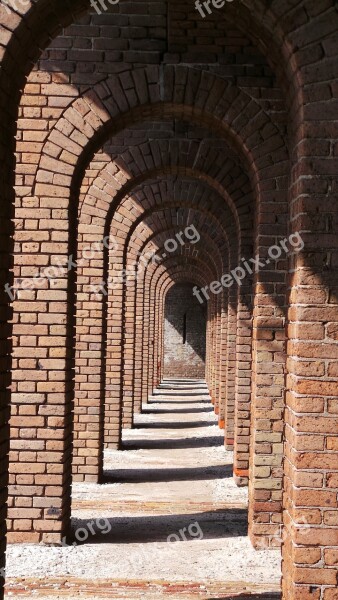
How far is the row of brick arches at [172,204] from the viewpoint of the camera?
3486 mm

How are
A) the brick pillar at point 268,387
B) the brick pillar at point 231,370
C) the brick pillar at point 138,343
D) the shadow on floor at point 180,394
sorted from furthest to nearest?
the shadow on floor at point 180,394
the brick pillar at point 138,343
the brick pillar at point 231,370
the brick pillar at point 268,387

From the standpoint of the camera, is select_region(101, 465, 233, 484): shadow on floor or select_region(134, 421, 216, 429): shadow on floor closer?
select_region(101, 465, 233, 484): shadow on floor

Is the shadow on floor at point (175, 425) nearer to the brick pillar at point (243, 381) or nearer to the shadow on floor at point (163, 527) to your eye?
the brick pillar at point (243, 381)

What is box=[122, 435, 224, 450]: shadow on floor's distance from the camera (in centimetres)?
1163

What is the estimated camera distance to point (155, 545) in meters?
6.18

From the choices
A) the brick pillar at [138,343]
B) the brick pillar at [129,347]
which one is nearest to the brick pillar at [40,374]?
the brick pillar at [129,347]

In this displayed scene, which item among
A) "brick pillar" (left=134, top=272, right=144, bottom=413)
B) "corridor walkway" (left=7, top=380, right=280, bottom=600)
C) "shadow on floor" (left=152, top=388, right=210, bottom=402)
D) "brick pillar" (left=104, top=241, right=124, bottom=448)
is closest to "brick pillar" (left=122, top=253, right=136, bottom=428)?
"brick pillar" (left=134, top=272, right=144, bottom=413)

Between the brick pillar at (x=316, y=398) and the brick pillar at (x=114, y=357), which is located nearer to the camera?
the brick pillar at (x=316, y=398)

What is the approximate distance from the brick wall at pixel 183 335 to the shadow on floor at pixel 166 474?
22237 mm

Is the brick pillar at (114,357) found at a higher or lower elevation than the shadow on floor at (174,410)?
higher

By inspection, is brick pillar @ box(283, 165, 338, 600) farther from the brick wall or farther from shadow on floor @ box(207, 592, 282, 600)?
the brick wall

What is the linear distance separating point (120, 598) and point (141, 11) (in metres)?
4.67

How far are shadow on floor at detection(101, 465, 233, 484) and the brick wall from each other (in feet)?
73.0

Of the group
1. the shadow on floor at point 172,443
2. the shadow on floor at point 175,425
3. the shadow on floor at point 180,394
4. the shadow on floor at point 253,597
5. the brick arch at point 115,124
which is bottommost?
the shadow on floor at point 253,597
